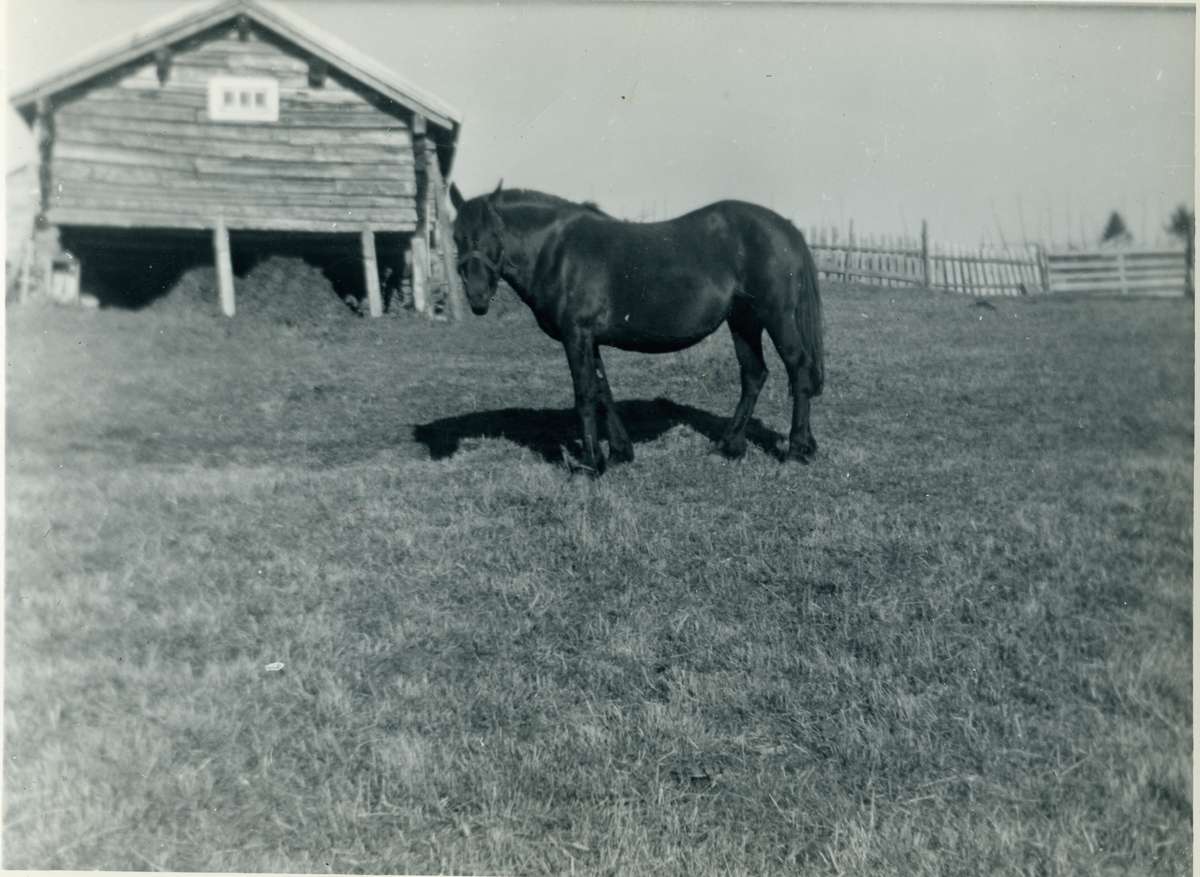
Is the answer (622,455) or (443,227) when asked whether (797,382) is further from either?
(443,227)

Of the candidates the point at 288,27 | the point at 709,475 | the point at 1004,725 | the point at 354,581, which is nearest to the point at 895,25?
the point at 709,475

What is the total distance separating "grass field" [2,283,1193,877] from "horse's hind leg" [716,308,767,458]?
0.47 m

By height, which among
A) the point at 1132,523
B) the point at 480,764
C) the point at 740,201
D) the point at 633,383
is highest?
the point at 740,201

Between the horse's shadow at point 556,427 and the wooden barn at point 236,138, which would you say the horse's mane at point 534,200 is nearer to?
the horse's shadow at point 556,427

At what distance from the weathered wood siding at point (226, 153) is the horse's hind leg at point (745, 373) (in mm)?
9105

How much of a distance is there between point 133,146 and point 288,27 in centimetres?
311

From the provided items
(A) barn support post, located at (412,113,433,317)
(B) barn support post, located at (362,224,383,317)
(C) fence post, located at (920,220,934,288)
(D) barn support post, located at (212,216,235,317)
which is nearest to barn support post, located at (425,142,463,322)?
(A) barn support post, located at (412,113,433,317)

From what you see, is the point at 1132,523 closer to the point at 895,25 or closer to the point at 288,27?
the point at 895,25

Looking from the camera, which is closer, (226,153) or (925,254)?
(226,153)

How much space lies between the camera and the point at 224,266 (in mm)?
13547

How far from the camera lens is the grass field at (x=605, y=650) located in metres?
2.67

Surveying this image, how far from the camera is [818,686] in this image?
3.36 m

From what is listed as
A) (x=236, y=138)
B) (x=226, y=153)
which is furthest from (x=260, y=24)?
(x=226, y=153)

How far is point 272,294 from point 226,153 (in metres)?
2.32
